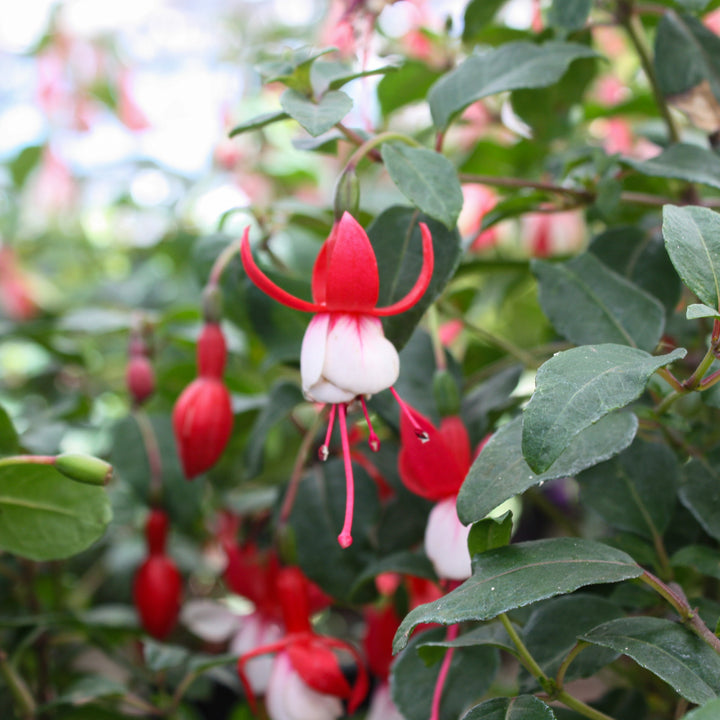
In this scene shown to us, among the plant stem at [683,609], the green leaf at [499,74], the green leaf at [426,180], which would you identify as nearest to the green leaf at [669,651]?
the plant stem at [683,609]

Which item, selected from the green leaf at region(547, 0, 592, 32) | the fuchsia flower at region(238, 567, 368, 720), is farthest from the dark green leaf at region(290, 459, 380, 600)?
the green leaf at region(547, 0, 592, 32)

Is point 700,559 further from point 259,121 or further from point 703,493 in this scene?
point 259,121

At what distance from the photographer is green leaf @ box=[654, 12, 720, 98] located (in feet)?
1.87

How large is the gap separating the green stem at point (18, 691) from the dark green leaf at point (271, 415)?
0.23 m

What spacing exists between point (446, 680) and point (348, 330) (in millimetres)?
246

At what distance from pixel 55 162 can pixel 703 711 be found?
1483 millimetres

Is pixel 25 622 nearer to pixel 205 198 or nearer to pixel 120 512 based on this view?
pixel 120 512

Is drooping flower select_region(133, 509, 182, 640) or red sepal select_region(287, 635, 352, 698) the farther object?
drooping flower select_region(133, 509, 182, 640)

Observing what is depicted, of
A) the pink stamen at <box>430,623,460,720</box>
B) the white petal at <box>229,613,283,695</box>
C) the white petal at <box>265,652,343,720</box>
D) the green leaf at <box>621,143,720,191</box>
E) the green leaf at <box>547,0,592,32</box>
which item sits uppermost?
the green leaf at <box>547,0,592,32</box>

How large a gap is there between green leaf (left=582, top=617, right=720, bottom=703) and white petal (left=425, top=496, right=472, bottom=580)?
0.26 feet

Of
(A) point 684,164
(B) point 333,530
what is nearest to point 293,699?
(B) point 333,530

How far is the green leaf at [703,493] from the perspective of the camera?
45cm

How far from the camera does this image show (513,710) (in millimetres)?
372

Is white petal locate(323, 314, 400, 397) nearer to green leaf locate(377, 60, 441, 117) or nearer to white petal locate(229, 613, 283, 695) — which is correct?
white petal locate(229, 613, 283, 695)
